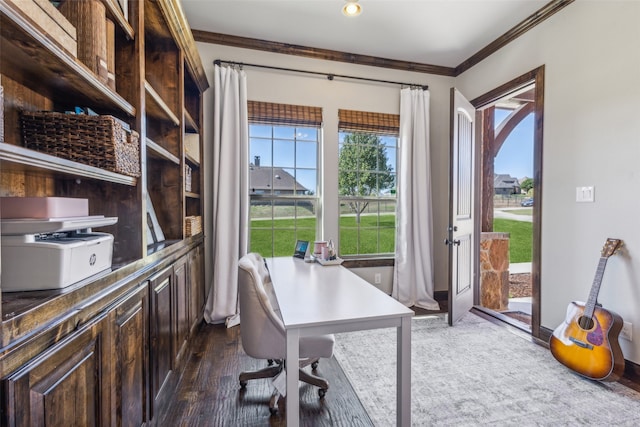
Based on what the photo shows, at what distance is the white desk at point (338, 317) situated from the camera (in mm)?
1242

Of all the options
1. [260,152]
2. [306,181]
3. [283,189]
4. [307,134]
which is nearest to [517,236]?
[306,181]

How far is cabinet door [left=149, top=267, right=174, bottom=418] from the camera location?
1450 millimetres

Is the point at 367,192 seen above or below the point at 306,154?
below

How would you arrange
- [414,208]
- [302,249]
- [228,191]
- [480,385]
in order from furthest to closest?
[414,208], [228,191], [302,249], [480,385]

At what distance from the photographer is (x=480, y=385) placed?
76.6 inches

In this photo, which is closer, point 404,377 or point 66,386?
point 66,386

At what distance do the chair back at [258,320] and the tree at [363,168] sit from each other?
6.92 ft

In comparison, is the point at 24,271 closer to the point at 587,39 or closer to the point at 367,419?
the point at 367,419

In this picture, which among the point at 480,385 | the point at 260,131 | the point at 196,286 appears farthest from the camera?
the point at 260,131

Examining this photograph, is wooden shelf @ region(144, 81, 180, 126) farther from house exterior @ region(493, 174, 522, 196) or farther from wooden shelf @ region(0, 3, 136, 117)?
house exterior @ region(493, 174, 522, 196)

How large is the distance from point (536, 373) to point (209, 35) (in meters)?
3.90

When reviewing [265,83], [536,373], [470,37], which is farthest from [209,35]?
[536,373]

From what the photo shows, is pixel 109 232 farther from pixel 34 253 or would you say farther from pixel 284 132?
pixel 284 132

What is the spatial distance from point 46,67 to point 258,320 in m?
1.30
